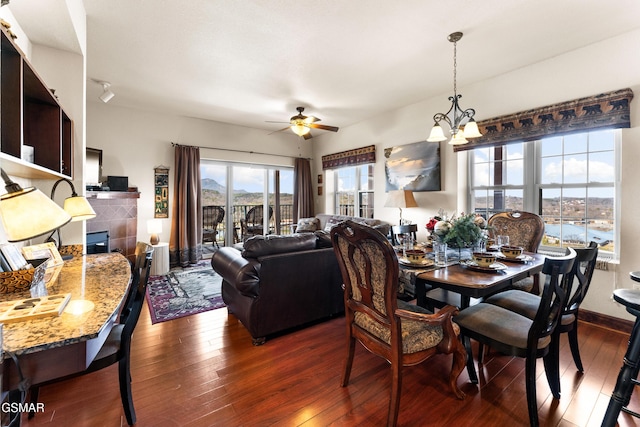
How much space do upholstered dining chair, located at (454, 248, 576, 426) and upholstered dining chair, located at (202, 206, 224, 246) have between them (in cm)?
506

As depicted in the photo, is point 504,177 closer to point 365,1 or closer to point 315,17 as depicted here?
point 365,1

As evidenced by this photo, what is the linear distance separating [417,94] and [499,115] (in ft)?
3.85

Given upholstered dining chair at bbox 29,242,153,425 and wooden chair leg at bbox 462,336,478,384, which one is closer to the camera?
upholstered dining chair at bbox 29,242,153,425

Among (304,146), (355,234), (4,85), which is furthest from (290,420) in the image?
(304,146)

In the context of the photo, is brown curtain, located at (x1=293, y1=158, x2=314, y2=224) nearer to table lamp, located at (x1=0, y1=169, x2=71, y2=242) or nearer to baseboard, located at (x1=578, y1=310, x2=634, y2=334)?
baseboard, located at (x1=578, y1=310, x2=634, y2=334)

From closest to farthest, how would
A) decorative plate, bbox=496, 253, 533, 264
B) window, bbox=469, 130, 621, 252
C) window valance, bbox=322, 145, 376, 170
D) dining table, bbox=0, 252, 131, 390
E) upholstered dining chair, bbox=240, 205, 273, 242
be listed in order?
1. dining table, bbox=0, 252, 131, 390
2. decorative plate, bbox=496, 253, 533, 264
3. window, bbox=469, 130, 621, 252
4. window valance, bbox=322, 145, 376, 170
5. upholstered dining chair, bbox=240, 205, 273, 242

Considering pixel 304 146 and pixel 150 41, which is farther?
pixel 304 146

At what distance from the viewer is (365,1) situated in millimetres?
2215

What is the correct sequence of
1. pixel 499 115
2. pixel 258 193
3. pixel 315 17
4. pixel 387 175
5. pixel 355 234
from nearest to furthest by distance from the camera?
pixel 355 234 → pixel 315 17 → pixel 499 115 → pixel 387 175 → pixel 258 193

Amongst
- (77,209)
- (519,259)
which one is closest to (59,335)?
(77,209)

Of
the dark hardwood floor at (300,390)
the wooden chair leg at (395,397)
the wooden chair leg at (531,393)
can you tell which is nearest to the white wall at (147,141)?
the dark hardwood floor at (300,390)

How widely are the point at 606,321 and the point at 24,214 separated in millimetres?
4506

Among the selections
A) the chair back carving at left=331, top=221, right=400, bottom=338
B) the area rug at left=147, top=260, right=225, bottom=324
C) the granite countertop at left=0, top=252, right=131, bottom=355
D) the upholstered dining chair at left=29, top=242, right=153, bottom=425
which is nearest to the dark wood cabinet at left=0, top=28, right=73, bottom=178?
the granite countertop at left=0, top=252, right=131, bottom=355

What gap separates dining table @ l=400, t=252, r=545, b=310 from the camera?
1620 millimetres
